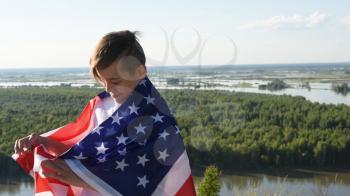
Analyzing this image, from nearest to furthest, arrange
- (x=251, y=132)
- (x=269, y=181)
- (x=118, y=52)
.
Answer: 1. (x=118, y=52)
2. (x=269, y=181)
3. (x=251, y=132)

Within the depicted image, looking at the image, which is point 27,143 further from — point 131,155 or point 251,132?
point 251,132

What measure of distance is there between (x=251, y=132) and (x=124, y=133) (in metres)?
18.5

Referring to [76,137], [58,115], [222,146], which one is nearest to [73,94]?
[58,115]

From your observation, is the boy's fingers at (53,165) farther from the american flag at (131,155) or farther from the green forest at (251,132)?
the green forest at (251,132)

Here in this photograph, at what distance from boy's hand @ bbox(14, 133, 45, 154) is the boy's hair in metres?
0.24

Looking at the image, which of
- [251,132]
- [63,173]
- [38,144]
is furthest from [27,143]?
[251,132]

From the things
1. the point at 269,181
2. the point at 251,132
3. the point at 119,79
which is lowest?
the point at 269,181

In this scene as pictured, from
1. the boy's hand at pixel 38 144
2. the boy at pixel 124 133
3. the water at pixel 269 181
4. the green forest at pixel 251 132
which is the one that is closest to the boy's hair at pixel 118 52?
the boy at pixel 124 133

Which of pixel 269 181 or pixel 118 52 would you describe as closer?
pixel 118 52

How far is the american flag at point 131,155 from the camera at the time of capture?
50.6 inches

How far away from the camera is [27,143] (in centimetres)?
136

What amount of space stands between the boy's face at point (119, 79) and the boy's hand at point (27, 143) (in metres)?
0.23

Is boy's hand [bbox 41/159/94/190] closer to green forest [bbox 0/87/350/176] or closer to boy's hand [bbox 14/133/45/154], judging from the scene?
boy's hand [bbox 14/133/45/154]

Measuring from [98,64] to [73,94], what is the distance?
3480cm
